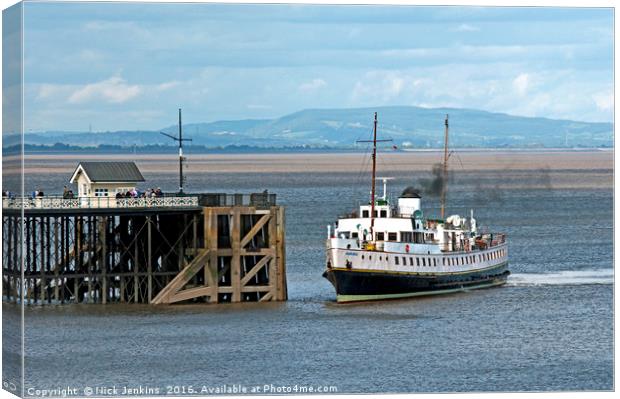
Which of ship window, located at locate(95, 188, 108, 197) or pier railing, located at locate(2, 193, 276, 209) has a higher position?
ship window, located at locate(95, 188, 108, 197)

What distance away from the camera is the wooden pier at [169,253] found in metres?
64.8

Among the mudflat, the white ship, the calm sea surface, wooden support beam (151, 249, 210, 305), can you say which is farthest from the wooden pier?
the mudflat

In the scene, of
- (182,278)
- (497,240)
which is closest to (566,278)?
(497,240)

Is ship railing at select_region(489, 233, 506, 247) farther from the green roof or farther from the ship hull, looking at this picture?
the green roof

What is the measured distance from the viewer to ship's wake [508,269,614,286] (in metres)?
72.9

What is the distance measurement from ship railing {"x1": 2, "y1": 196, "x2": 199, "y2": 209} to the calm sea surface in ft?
10.4

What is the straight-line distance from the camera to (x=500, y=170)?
160 metres

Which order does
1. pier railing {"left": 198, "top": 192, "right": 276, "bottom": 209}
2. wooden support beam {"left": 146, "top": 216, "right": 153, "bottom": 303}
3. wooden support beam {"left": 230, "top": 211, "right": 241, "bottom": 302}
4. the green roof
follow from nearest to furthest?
the green roof → wooden support beam {"left": 146, "top": 216, "right": 153, "bottom": 303} → wooden support beam {"left": 230, "top": 211, "right": 241, "bottom": 302} → pier railing {"left": 198, "top": 192, "right": 276, "bottom": 209}

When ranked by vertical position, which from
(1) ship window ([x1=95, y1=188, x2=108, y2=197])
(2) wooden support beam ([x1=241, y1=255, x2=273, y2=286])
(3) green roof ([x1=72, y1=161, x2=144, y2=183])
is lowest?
(2) wooden support beam ([x1=241, y1=255, x2=273, y2=286])

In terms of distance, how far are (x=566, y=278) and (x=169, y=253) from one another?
15796 millimetres

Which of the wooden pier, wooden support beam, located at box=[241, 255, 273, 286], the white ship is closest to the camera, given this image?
the wooden pier

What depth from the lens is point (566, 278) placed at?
74.3 metres

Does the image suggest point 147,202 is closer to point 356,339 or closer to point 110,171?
point 110,171

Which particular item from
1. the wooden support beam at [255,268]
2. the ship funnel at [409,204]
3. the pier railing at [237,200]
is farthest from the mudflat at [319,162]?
the wooden support beam at [255,268]
